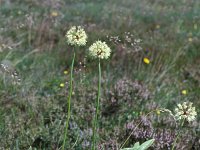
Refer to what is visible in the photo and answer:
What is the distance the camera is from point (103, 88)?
151 inches

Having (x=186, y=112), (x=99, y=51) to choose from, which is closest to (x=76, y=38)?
(x=99, y=51)

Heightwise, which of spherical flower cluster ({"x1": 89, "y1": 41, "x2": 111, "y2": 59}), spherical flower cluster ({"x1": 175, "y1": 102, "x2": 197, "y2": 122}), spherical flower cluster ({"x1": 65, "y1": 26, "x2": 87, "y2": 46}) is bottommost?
spherical flower cluster ({"x1": 175, "y1": 102, "x2": 197, "y2": 122})

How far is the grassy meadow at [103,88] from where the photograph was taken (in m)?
2.85

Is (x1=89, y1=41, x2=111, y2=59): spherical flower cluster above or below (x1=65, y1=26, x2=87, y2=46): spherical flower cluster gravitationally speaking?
below

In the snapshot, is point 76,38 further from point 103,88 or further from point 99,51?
point 103,88

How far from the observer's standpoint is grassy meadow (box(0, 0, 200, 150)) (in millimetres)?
2852

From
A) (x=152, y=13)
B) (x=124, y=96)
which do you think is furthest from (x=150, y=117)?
(x=152, y=13)

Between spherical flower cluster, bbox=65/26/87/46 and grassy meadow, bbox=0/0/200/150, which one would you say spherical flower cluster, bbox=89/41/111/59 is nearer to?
spherical flower cluster, bbox=65/26/87/46

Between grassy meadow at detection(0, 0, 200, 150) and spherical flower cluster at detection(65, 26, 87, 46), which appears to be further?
grassy meadow at detection(0, 0, 200, 150)

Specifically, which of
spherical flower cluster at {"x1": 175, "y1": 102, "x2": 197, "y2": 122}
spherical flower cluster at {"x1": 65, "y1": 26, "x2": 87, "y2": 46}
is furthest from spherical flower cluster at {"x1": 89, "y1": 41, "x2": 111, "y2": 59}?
spherical flower cluster at {"x1": 175, "y1": 102, "x2": 197, "y2": 122}

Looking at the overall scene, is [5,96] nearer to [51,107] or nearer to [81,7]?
[51,107]

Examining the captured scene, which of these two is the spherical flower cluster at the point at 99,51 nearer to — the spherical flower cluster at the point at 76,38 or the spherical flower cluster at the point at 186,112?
the spherical flower cluster at the point at 76,38

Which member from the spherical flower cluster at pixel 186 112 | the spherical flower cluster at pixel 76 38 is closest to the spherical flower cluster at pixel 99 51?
the spherical flower cluster at pixel 76 38

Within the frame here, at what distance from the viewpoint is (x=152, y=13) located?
8.38 meters
